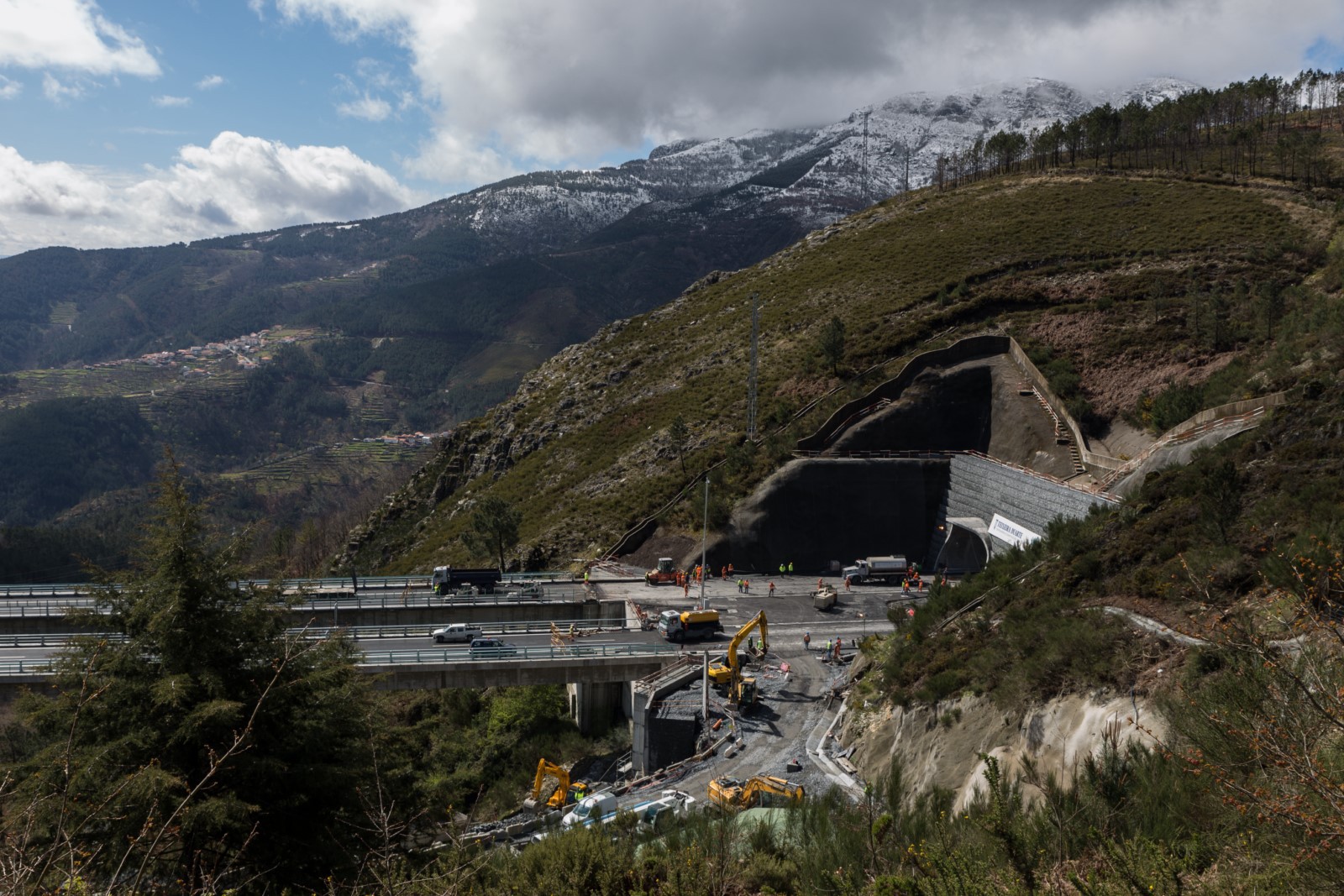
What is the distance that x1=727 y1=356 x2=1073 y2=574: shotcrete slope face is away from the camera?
44000 mm

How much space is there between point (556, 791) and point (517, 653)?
21.1ft

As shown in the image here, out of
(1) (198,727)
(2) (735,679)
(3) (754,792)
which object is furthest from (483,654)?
(1) (198,727)

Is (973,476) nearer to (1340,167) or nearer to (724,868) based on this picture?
(724,868)

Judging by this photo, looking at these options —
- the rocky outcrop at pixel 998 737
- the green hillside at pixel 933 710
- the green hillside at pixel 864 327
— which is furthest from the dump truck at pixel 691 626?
the rocky outcrop at pixel 998 737

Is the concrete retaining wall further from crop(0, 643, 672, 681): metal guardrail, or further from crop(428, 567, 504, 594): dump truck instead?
crop(428, 567, 504, 594): dump truck

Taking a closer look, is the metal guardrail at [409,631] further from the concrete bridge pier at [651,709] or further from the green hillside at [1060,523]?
the green hillside at [1060,523]

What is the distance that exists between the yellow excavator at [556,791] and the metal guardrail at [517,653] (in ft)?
15.9

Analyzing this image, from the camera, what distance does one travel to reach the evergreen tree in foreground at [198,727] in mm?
10148

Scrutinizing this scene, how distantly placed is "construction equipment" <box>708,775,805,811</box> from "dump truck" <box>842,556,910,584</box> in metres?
22.2

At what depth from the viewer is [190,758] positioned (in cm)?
1120

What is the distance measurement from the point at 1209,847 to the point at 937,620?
46.1 ft

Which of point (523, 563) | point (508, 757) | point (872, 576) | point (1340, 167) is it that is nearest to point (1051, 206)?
point (1340, 167)

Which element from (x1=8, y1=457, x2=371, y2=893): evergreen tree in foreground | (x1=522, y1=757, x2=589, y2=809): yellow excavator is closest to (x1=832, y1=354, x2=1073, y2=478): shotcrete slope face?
(x1=522, y1=757, x2=589, y2=809): yellow excavator

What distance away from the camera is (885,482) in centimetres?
4575
